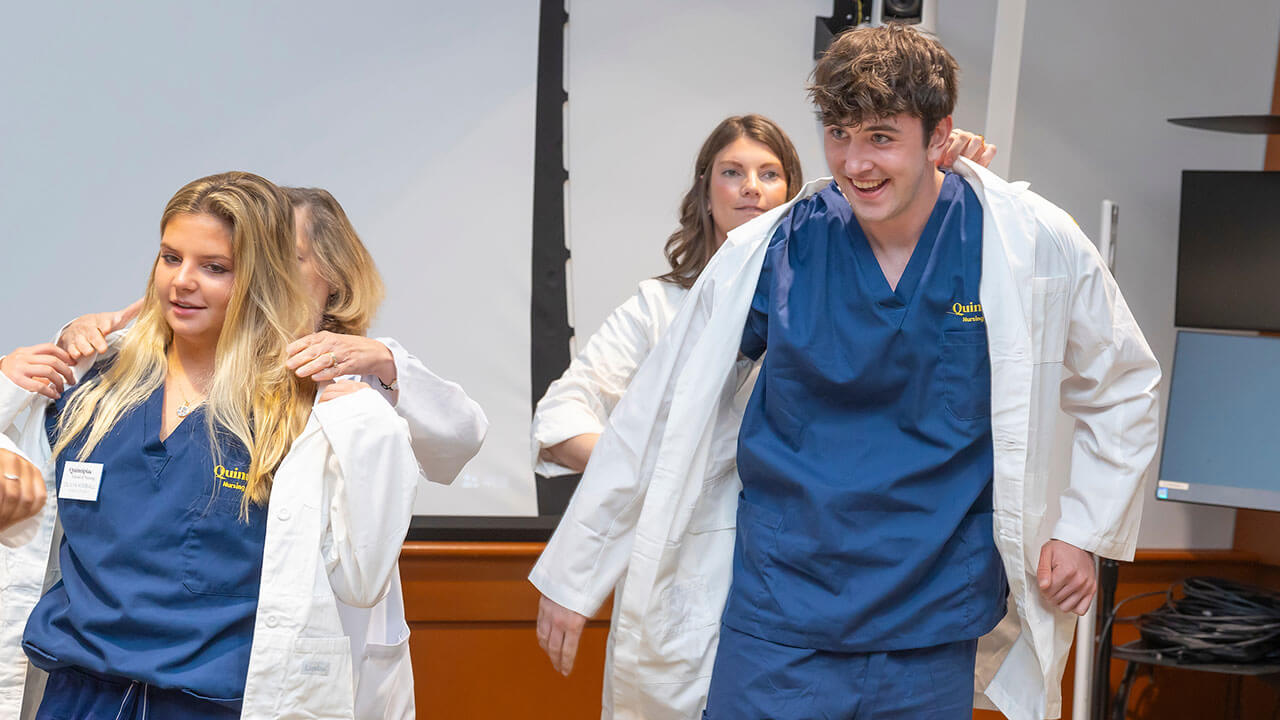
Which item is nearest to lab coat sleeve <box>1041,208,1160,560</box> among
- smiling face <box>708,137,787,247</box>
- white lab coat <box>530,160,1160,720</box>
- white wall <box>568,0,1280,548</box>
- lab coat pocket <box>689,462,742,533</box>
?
white lab coat <box>530,160,1160,720</box>

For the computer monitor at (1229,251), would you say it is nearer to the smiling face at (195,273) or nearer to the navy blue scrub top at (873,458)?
the navy blue scrub top at (873,458)

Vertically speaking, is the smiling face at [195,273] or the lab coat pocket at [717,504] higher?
the smiling face at [195,273]

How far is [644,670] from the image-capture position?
1.83 meters

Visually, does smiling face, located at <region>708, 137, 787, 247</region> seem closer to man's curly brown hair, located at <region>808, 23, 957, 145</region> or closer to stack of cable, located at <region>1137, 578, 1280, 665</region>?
man's curly brown hair, located at <region>808, 23, 957, 145</region>

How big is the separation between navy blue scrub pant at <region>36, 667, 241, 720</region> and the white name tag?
0.25 meters

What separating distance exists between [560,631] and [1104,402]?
0.97m

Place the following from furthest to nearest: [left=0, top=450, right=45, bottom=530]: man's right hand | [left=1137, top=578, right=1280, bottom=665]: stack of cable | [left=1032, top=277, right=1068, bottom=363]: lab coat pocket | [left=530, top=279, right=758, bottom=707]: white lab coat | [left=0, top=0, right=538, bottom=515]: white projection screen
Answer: [left=1137, top=578, right=1280, bottom=665]: stack of cable
[left=0, top=0, right=538, bottom=515]: white projection screen
[left=530, top=279, right=758, bottom=707]: white lab coat
[left=1032, top=277, right=1068, bottom=363]: lab coat pocket
[left=0, top=450, right=45, bottom=530]: man's right hand

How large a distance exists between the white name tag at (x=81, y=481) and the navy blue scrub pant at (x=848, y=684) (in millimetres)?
1002

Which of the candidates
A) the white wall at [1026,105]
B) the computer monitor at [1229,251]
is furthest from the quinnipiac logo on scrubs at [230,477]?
the computer monitor at [1229,251]

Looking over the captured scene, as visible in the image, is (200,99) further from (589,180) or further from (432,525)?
(432,525)

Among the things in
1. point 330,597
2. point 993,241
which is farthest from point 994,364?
point 330,597

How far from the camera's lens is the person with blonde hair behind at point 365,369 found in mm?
1790

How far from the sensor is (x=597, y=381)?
7.71 ft

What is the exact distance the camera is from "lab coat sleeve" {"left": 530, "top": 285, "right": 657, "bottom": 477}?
2293 mm
